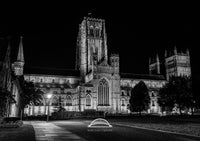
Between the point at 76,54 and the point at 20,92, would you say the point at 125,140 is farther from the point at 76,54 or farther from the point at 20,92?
the point at 76,54

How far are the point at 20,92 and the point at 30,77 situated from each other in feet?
195

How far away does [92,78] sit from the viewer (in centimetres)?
12156

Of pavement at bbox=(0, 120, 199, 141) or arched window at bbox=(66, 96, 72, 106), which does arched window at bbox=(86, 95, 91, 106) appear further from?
pavement at bbox=(0, 120, 199, 141)

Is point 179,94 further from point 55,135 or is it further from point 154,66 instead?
point 154,66

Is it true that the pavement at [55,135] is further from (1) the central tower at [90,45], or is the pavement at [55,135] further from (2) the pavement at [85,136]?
(1) the central tower at [90,45]

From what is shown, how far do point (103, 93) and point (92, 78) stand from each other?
917 centimetres

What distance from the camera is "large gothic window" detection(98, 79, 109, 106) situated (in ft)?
397

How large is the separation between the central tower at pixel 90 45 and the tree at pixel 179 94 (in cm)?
4280

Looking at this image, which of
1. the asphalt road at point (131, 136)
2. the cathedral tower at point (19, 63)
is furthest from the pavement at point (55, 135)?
the cathedral tower at point (19, 63)

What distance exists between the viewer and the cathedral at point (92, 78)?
390ft

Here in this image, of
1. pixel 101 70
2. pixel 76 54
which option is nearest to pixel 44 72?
pixel 76 54

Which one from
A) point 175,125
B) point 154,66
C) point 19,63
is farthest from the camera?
point 154,66

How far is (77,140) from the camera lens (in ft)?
65.0

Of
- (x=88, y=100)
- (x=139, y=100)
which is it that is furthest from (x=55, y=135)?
(x=88, y=100)
